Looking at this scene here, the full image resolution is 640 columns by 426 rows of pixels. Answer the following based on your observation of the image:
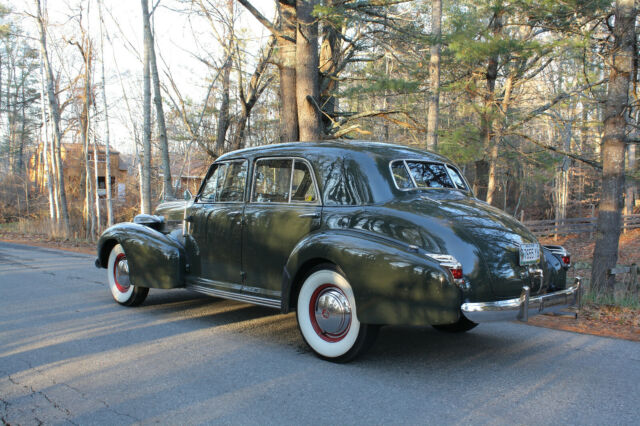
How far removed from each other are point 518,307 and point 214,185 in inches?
144

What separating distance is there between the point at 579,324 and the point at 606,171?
Answer: 5.18m

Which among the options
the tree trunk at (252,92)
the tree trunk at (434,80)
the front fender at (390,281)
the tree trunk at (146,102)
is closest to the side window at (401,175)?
the front fender at (390,281)

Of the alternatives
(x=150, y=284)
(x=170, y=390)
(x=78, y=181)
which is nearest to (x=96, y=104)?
(x=78, y=181)

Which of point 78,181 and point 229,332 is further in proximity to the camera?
point 78,181

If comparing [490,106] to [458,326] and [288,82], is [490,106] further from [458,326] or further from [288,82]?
[458,326]

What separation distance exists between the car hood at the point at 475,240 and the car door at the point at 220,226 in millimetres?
1919

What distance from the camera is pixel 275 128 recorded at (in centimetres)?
1956

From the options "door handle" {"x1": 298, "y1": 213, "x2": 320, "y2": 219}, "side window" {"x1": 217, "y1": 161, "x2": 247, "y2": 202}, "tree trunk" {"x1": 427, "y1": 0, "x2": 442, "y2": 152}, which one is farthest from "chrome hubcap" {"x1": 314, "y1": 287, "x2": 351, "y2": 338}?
"tree trunk" {"x1": 427, "y1": 0, "x2": 442, "y2": 152}

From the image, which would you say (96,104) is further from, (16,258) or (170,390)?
(170,390)

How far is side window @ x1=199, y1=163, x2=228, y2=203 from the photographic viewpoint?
5.75 metres

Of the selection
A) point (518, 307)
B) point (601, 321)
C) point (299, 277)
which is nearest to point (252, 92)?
point (299, 277)

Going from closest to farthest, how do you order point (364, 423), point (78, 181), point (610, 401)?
point (364, 423)
point (610, 401)
point (78, 181)

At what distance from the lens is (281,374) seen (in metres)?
3.87

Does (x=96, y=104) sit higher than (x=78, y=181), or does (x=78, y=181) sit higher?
(x=96, y=104)
